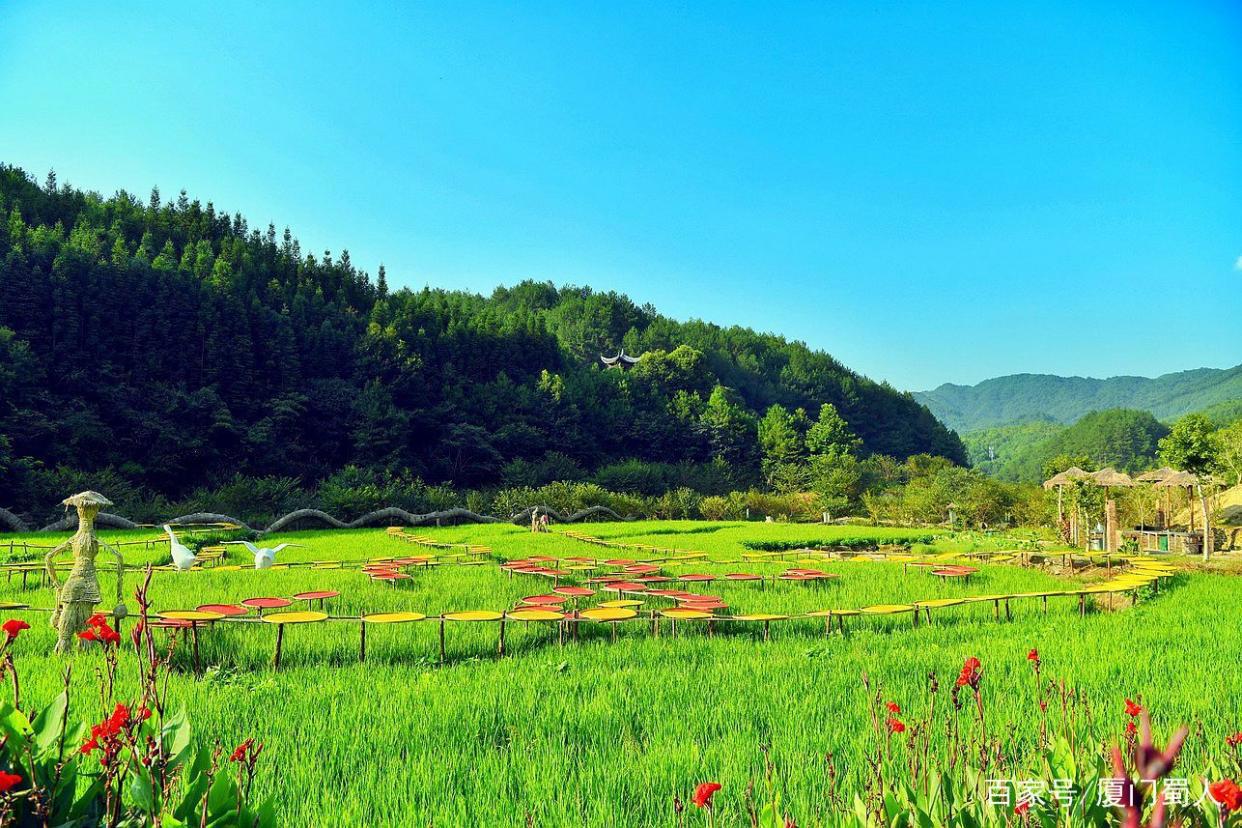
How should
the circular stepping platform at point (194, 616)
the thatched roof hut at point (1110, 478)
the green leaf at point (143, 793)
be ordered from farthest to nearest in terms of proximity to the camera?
the thatched roof hut at point (1110, 478) < the circular stepping platform at point (194, 616) < the green leaf at point (143, 793)

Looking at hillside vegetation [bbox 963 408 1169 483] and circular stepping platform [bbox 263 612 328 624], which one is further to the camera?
hillside vegetation [bbox 963 408 1169 483]

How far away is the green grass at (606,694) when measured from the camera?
3938 millimetres

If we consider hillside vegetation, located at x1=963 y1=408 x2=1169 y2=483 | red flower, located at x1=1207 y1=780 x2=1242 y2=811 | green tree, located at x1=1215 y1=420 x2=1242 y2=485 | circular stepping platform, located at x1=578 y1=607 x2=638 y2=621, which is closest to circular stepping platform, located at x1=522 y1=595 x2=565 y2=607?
circular stepping platform, located at x1=578 y1=607 x2=638 y2=621

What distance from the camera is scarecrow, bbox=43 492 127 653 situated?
7.33 metres

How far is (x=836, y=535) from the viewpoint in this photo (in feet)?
81.9

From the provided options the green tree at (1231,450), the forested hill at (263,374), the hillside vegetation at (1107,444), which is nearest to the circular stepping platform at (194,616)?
the green tree at (1231,450)

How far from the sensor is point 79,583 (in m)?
7.43

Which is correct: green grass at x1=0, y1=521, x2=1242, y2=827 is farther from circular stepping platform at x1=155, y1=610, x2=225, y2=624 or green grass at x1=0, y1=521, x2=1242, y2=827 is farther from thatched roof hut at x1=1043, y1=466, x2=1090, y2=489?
thatched roof hut at x1=1043, y1=466, x2=1090, y2=489

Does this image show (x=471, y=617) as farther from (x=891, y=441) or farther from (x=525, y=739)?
(x=891, y=441)

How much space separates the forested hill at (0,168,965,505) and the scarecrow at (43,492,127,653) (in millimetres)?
22654

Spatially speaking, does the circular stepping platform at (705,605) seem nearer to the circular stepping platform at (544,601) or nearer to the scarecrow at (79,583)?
the circular stepping platform at (544,601)

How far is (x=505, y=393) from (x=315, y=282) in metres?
16.7

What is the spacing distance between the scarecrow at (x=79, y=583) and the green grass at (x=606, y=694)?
37cm

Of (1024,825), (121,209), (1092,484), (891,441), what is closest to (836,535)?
(1092,484)
